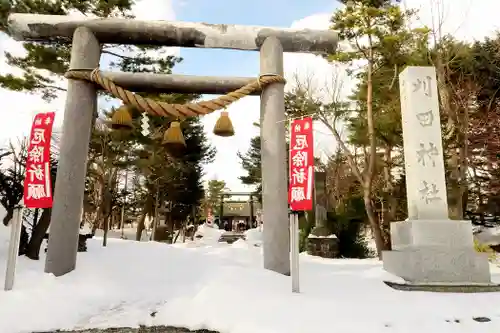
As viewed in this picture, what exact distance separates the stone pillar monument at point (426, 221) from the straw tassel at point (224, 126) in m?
3.62

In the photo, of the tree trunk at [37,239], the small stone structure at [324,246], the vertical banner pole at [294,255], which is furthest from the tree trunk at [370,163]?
the tree trunk at [37,239]

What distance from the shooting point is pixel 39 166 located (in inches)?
202

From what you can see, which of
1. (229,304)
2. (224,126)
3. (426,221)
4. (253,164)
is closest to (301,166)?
(224,126)

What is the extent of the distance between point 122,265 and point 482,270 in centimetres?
632

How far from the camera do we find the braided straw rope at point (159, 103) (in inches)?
215

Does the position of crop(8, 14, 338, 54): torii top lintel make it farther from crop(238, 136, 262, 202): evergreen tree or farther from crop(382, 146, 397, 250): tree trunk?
crop(238, 136, 262, 202): evergreen tree

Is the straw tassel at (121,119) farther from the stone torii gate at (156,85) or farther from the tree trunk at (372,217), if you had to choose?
the tree trunk at (372,217)

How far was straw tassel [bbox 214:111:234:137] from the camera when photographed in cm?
604

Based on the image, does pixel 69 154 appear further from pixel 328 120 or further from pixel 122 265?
pixel 328 120

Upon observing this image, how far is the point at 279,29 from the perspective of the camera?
618 centimetres

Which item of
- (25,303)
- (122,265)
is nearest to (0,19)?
(122,265)

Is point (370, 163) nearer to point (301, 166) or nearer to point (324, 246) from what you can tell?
point (324, 246)

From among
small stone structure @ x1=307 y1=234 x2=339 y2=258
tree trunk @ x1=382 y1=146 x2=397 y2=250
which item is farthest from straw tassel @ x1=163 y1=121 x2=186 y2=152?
tree trunk @ x1=382 y1=146 x2=397 y2=250

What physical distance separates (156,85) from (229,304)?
13.2ft
